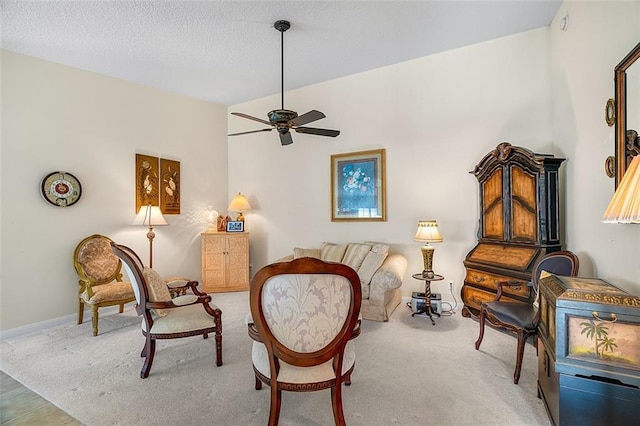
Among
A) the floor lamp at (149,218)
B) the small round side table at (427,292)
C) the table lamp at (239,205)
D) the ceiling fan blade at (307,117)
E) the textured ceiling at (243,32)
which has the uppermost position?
the textured ceiling at (243,32)

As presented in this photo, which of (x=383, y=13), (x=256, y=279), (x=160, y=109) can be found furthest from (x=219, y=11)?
(x=256, y=279)

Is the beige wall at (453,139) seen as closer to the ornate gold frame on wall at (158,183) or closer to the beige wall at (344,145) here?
the beige wall at (344,145)

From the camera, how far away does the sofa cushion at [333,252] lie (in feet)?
14.8

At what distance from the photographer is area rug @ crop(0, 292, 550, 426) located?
6.81ft

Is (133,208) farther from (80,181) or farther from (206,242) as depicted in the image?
(206,242)

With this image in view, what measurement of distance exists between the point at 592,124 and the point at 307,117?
240 cm

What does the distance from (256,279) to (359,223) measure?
10.9 ft

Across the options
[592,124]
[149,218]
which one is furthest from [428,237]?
[149,218]

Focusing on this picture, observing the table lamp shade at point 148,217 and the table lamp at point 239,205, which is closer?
the table lamp shade at point 148,217

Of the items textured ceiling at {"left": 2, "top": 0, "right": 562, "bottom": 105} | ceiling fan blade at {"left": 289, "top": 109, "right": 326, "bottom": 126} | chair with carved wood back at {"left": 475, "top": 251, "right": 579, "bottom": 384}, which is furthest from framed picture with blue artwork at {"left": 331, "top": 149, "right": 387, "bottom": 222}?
chair with carved wood back at {"left": 475, "top": 251, "right": 579, "bottom": 384}

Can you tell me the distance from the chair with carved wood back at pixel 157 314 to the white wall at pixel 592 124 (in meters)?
3.04

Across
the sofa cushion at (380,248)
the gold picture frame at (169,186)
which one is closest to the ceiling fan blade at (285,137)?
the sofa cushion at (380,248)

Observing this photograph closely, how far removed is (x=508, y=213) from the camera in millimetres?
3463

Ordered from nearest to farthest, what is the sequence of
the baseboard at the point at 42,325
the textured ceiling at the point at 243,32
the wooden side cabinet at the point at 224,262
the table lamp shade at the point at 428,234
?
the textured ceiling at the point at 243,32
the baseboard at the point at 42,325
the table lamp shade at the point at 428,234
the wooden side cabinet at the point at 224,262
